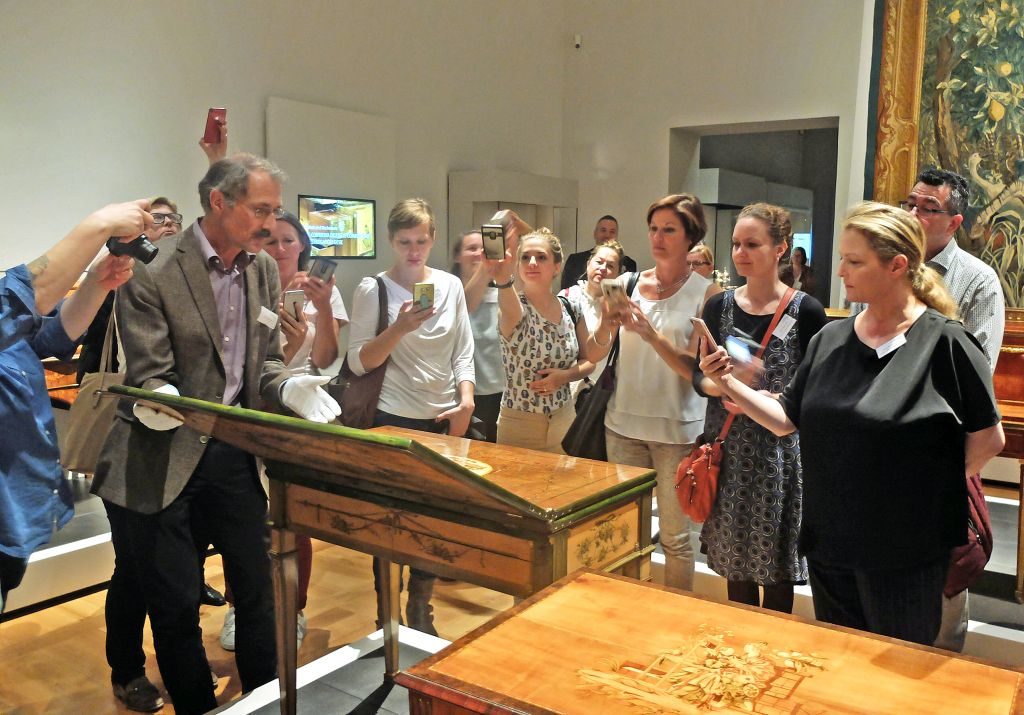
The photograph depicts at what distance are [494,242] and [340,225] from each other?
399 centimetres

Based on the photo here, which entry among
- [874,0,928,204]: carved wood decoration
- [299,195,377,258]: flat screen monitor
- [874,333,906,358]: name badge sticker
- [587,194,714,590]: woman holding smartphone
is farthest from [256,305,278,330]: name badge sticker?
[874,0,928,204]: carved wood decoration

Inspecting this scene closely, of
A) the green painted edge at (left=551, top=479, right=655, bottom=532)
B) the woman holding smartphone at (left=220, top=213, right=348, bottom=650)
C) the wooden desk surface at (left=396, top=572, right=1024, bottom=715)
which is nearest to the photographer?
the wooden desk surface at (left=396, top=572, right=1024, bottom=715)

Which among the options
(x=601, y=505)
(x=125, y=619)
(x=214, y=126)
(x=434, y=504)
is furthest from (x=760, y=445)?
(x=125, y=619)

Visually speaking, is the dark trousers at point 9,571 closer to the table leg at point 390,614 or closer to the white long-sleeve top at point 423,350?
the table leg at point 390,614

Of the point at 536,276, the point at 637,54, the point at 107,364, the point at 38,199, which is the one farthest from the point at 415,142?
the point at 107,364

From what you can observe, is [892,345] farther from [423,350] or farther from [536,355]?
[423,350]

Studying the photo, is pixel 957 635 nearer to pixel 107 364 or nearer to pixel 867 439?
pixel 867 439

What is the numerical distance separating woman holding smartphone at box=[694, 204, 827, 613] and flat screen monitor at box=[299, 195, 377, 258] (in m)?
4.48

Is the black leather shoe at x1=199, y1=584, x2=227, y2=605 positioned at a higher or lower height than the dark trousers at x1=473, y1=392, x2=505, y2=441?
lower

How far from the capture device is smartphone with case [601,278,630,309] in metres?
2.77

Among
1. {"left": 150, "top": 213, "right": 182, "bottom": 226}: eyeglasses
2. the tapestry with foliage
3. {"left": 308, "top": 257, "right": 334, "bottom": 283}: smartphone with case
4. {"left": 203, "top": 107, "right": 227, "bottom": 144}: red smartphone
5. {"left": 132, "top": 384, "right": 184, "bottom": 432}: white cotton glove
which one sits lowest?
{"left": 132, "top": 384, "right": 184, "bottom": 432}: white cotton glove

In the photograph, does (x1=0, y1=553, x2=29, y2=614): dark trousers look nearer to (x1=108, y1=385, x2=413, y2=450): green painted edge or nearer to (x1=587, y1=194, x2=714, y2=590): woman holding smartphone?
(x1=108, y1=385, x2=413, y2=450): green painted edge

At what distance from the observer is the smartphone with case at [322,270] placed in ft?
10.6

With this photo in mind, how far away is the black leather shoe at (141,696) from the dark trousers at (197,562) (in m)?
0.45
